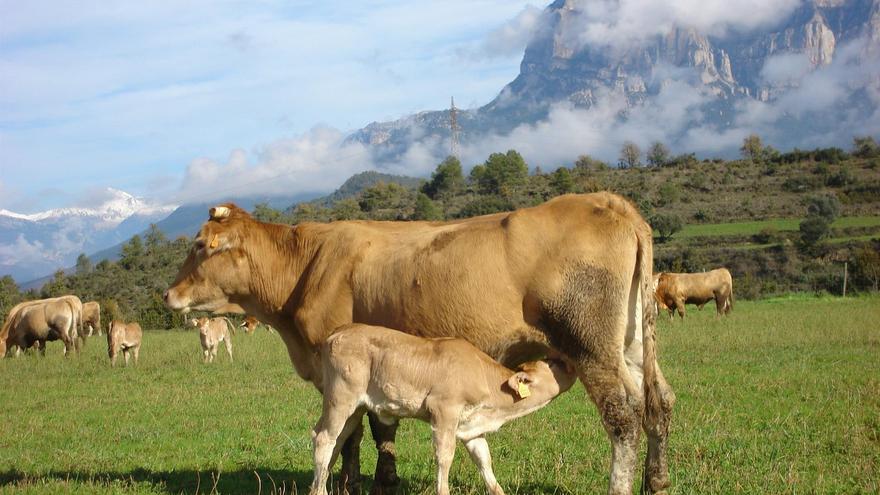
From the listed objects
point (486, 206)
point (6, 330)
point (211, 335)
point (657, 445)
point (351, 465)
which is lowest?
point (486, 206)

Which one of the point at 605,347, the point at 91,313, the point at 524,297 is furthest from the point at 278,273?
the point at 91,313

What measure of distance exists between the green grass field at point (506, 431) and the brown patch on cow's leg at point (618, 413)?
2.49ft

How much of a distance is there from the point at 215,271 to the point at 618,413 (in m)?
4.68

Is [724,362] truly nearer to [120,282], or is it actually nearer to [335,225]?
[335,225]

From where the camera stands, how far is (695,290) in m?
34.8

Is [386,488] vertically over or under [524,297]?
under

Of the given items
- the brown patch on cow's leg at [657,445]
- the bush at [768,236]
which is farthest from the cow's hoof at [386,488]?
the bush at [768,236]

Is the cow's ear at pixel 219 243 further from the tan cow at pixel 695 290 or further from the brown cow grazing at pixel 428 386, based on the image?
the tan cow at pixel 695 290

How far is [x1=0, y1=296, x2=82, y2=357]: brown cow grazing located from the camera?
95.1ft

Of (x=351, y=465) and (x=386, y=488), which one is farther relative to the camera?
(x=351, y=465)

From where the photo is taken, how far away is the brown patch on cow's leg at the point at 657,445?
25.9 feet

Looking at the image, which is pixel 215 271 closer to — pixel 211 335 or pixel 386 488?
pixel 386 488

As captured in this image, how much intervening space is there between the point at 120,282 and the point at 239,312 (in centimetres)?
5983

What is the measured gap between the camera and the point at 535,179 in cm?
9194
